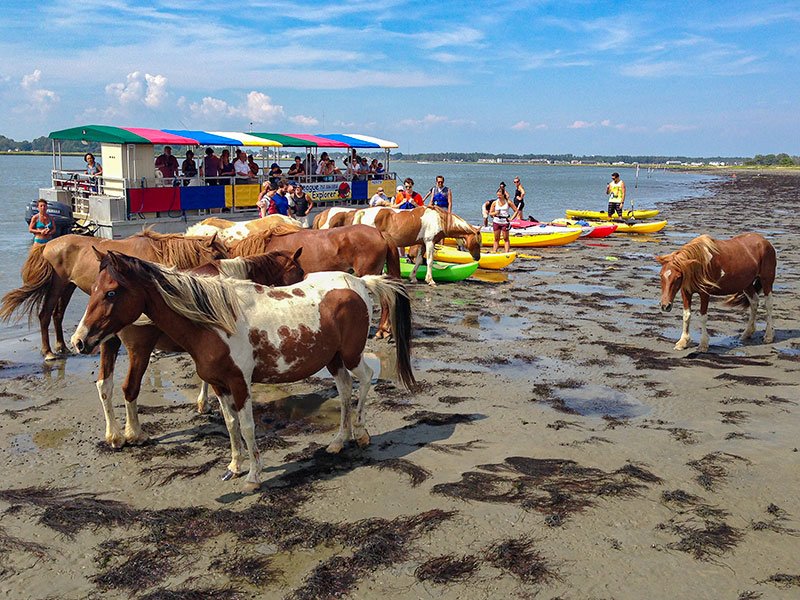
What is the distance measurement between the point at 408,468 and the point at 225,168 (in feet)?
56.0

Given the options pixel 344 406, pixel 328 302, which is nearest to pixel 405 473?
pixel 344 406

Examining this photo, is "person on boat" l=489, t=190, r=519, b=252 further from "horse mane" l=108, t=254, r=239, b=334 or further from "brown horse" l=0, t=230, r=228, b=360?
"horse mane" l=108, t=254, r=239, b=334

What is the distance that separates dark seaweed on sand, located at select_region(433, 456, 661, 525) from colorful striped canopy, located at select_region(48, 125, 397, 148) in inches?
612

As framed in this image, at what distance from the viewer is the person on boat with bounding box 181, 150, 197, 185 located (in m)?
19.7

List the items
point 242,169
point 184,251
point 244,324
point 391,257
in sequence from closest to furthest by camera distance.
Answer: point 244,324, point 184,251, point 391,257, point 242,169

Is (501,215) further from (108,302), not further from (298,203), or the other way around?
(108,302)

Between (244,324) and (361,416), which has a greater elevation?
(244,324)

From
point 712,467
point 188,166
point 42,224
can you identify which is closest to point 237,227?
point 42,224

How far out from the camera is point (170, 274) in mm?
5273

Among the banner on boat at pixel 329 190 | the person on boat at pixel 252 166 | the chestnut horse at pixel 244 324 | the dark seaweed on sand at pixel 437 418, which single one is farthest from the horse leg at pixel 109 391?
the banner on boat at pixel 329 190

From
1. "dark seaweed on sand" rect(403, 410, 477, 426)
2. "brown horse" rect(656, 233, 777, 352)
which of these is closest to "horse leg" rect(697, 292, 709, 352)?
"brown horse" rect(656, 233, 777, 352)

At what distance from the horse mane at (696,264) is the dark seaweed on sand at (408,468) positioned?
5.71 meters

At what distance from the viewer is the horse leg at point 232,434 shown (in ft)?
18.5

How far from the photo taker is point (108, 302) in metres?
5.01
